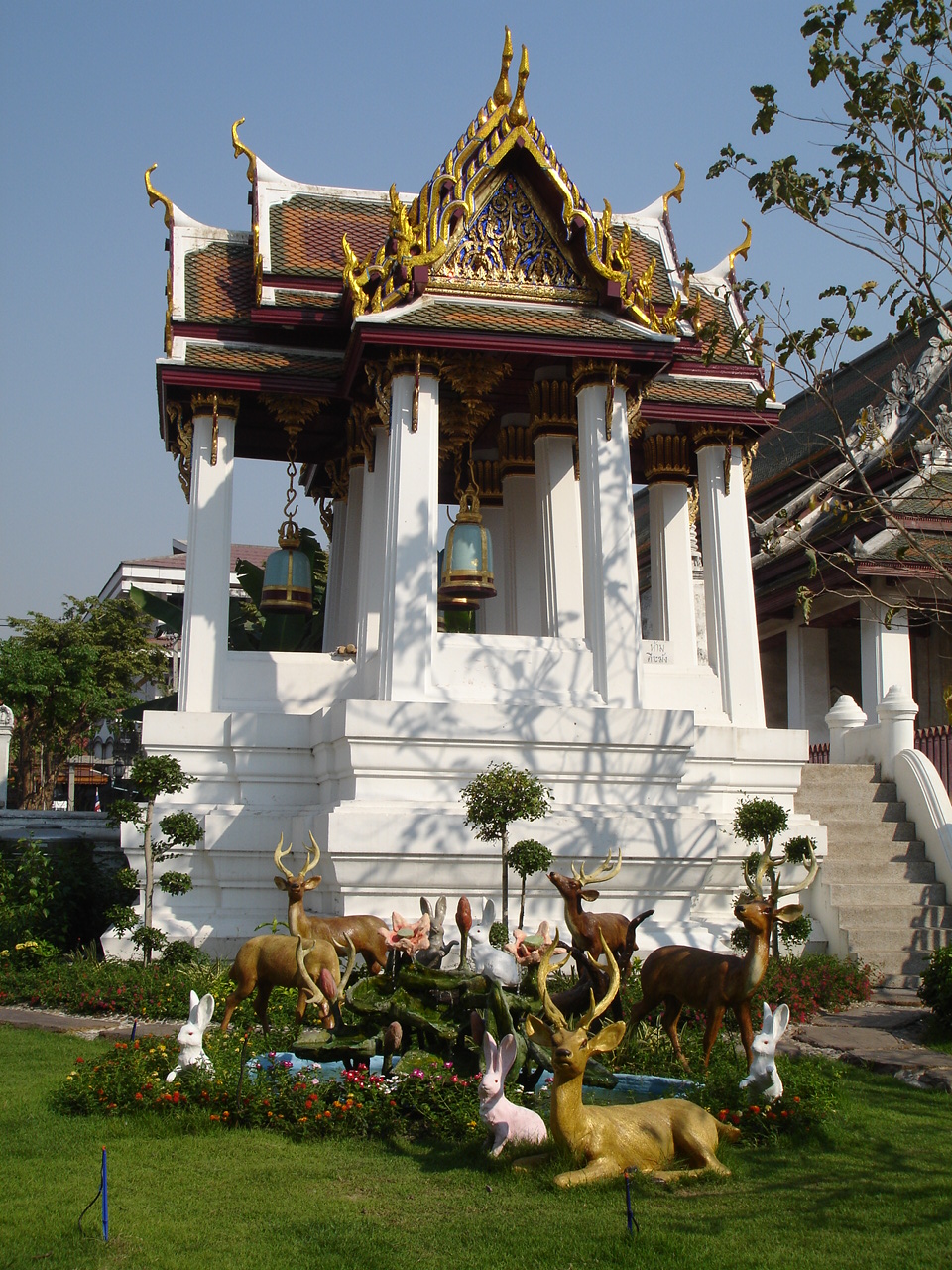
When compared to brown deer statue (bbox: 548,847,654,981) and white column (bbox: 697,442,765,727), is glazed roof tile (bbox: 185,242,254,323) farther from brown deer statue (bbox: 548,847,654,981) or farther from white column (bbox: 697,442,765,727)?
brown deer statue (bbox: 548,847,654,981)

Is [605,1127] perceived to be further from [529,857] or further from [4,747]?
[4,747]

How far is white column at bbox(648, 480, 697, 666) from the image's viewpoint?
13781 millimetres

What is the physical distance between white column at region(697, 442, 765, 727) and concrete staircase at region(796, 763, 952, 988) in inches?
43.2

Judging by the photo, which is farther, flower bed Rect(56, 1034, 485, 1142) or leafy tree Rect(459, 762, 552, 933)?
leafy tree Rect(459, 762, 552, 933)

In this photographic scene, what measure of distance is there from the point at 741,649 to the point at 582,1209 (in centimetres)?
825

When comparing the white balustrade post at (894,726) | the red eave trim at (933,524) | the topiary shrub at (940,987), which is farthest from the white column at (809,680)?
the topiary shrub at (940,987)

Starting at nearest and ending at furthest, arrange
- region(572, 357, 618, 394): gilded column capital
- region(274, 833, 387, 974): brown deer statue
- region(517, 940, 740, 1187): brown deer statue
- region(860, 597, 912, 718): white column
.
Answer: region(517, 940, 740, 1187): brown deer statue → region(274, 833, 387, 974): brown deer statue → region(572, 357, 618, 394): gilded column capital → region(860, 597, 912, 718): white column

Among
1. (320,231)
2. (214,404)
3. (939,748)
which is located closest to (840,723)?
(939,748)

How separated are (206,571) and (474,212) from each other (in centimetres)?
388

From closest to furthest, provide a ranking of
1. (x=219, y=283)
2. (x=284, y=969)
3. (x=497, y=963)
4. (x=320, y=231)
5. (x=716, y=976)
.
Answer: (x=716, y=976) → (x=497, y=963) → (x=284, y=969) → (x=219, y=283) → (x=320, y=231)

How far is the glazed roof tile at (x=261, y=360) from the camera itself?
38.4ft

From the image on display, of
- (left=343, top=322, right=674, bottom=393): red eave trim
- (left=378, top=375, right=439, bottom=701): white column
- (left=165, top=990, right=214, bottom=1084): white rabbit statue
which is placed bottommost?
(left=165, top=990, right=214, bottom=1084): white rabbit statue

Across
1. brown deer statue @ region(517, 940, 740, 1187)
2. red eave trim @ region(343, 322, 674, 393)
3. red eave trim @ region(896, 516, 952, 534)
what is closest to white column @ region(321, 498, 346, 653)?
red eave trim @ region(343, 322, 674, 393)

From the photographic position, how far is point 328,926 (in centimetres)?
756
